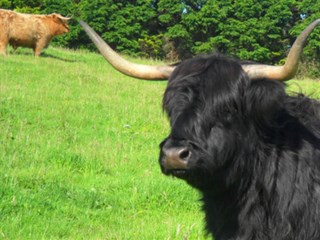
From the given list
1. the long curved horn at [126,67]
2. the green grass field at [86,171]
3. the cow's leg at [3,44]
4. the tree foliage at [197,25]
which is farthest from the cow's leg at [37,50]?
the tree foliage at [197,25]

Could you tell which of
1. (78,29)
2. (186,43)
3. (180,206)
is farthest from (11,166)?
(186,43)

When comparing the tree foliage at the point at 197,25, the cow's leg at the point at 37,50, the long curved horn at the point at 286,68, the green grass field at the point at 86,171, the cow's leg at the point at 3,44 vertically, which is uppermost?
the long curved horn at the point at 286,68

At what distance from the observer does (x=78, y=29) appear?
40.8m

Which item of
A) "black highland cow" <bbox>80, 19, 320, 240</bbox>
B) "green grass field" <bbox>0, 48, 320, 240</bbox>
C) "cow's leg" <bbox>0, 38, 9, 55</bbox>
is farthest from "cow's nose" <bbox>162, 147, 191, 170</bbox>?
"cow's leg" <bbox>0, 38, 9, 55</bbox>

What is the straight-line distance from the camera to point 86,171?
721cm

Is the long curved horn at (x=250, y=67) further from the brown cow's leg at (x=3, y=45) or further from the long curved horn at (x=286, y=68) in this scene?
the brown cow's leg at (x=3, y=45)

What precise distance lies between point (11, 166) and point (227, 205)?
3.56 meters

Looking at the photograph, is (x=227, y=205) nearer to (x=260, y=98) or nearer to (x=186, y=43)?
(x=260, y=98)

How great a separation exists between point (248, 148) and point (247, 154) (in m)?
0.04

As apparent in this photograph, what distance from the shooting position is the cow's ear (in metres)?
3.87

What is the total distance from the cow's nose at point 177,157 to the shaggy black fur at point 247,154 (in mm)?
215

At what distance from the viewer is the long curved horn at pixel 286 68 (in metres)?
3.58

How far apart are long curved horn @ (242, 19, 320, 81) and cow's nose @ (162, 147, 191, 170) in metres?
0.81

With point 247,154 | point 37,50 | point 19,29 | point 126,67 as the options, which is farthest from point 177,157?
point 19,29
